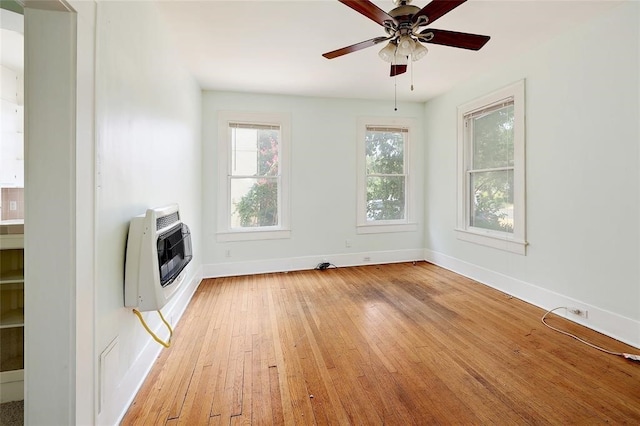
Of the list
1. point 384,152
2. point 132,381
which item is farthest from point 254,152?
point 132,381

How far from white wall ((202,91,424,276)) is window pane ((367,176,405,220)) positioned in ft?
1.06

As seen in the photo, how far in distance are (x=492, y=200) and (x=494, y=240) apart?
51cm

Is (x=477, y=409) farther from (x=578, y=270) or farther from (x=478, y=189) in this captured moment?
(x=478, y=189)

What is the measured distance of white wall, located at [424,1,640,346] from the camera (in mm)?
2166

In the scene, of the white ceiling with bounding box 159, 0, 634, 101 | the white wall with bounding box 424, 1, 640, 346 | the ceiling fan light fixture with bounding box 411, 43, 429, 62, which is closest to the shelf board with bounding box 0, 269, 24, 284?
the white ceiling with bounding box 159, 0, 634, 101

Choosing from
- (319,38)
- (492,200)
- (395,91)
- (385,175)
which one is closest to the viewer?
(319,38)

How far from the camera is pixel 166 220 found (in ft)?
6.23

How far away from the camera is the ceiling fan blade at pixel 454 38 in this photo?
6.15 feet

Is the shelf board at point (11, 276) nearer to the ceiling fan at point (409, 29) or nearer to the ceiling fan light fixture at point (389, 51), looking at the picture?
the ceiling fan at point (409, 29)

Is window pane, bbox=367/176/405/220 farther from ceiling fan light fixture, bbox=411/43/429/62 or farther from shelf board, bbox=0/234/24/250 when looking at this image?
shelf board, bbox=0/234/24/250

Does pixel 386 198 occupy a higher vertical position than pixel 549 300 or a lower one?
higher

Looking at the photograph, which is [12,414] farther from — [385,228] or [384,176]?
[384,176]

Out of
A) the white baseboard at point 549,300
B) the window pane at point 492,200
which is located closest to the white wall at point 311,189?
the white baseboard at point 549,300

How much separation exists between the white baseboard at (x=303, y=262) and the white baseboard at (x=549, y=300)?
695 mm
